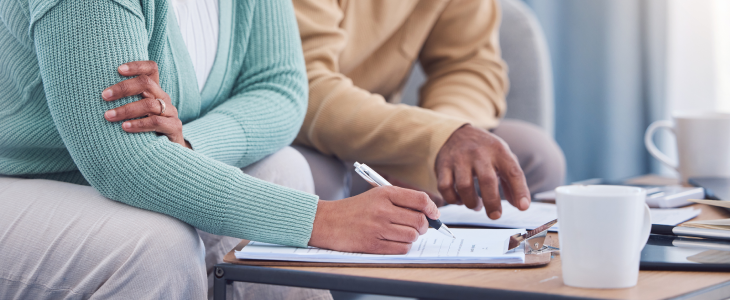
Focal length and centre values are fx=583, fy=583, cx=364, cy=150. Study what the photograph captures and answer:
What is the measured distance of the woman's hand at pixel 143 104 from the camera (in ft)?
1.80

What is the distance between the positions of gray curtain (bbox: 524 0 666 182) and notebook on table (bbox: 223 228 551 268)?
1.64 meters

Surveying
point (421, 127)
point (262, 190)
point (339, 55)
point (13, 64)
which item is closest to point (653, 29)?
point (339, 55)

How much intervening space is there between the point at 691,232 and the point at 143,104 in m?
0.55

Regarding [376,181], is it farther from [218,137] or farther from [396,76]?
[396,76]

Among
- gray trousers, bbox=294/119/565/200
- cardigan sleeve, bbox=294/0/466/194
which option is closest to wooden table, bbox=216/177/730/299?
cardigan sleeve, bbox=294/0/466/194

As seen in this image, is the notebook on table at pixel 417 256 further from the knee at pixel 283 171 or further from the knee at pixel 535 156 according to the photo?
the knee at pixel 535 156

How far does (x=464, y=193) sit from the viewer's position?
2.49ft

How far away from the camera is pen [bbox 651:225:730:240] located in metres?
0.55

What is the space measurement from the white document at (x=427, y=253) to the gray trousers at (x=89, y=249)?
2.6 inches

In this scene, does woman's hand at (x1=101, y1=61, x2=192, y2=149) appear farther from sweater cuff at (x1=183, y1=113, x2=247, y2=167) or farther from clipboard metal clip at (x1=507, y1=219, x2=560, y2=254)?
clipboard metal clip at (x1=507, y1=219, x2=560, y2=254)

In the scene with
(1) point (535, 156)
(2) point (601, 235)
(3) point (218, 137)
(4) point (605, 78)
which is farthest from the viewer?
(4) point (605, 78)

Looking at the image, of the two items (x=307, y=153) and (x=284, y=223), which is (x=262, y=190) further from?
(x=307, y=153)

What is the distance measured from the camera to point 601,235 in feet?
1.37

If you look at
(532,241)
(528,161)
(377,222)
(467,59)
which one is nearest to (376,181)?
(377,222)
